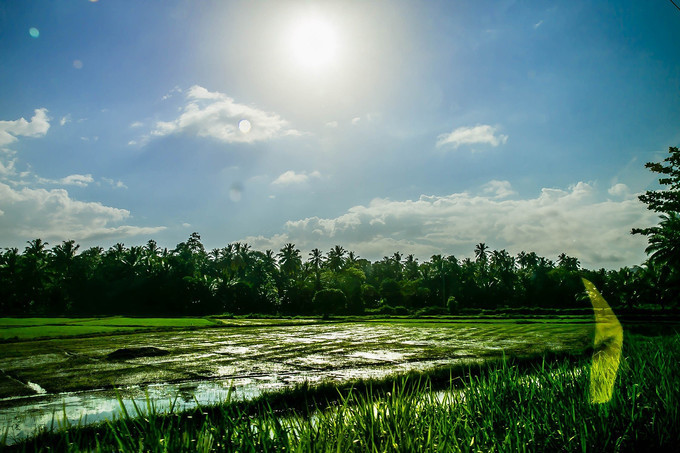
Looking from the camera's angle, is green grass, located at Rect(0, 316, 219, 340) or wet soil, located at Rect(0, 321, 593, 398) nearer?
wet soil, located at Rect(0, 321, 593, 398)

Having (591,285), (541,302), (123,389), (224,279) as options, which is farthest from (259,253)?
(123,389)

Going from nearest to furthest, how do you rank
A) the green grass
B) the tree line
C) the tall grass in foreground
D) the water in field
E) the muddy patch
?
the tall grass in foreground → the water in field → the muddy patch → the green grass → the tree line

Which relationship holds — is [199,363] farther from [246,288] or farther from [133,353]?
[246,288]

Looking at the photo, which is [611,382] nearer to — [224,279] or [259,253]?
[224,279]

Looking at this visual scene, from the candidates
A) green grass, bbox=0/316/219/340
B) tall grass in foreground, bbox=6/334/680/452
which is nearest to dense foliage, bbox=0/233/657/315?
green grass, bbox=0/316/219/340

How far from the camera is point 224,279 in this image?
44.6 metres

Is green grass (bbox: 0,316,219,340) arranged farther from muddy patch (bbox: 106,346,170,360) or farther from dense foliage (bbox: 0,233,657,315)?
dense foliage (bbox: 0,233,657,315)

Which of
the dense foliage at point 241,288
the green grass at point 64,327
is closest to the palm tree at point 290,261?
the dense foliage at point 241,288

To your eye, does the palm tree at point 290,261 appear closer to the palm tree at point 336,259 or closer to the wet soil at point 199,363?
the palm tree at point 336,259

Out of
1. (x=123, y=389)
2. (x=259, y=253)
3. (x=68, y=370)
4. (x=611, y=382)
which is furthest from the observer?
(x=259, y=253)

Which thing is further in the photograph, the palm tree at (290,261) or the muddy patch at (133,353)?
the palm tree at (290,261)

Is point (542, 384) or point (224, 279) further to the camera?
point (224, 279)

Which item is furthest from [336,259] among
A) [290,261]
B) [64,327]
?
[64,327]

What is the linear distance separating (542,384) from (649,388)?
0.98 metres
